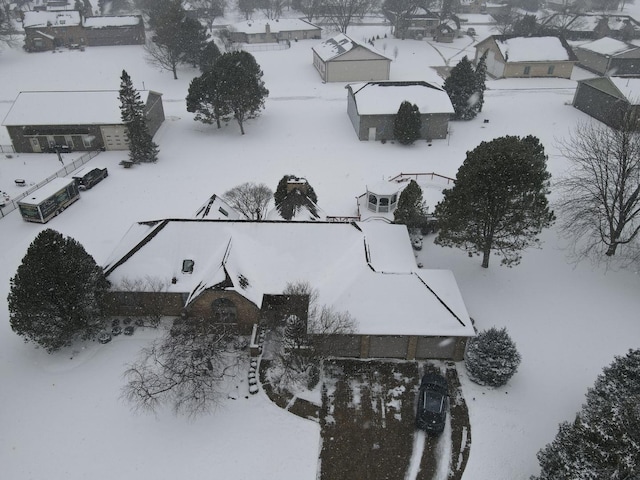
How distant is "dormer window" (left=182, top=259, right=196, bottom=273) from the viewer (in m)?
26.2

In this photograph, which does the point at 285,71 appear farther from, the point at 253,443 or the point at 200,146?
the point at 253,443

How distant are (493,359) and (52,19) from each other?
3776 inches

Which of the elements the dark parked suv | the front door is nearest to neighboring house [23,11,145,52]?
the front door

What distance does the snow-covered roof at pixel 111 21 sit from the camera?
87.0 m

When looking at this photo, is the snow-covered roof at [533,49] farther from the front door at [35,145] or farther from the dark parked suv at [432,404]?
the front door at [35,145]

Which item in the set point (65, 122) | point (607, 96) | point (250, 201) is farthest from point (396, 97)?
point (65, 122)

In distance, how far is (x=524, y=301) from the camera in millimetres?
28312

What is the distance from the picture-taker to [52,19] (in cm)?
8575

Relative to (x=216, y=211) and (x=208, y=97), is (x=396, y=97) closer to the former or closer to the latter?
(x=208, y=97)

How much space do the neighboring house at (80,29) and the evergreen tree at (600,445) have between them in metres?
93.6

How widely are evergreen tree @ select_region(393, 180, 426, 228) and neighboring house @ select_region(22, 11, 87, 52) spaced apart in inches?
3155

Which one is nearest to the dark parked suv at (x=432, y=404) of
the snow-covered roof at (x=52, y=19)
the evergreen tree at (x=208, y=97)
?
the evergreen tree at (x=208, y=97)

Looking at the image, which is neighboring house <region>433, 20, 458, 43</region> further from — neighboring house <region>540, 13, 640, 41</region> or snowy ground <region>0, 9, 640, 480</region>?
snowy ground <region>0, 9, 640, 480</region>

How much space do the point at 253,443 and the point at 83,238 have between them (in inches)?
840
